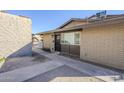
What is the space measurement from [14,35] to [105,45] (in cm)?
754

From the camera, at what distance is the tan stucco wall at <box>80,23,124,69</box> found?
20.7 ft

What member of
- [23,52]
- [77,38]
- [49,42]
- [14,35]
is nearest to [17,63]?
[23,52]

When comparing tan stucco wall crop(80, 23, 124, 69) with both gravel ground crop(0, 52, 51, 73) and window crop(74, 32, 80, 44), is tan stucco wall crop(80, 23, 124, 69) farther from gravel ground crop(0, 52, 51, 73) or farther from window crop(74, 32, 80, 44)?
gravel ground crop(0, 52, 51, 73)

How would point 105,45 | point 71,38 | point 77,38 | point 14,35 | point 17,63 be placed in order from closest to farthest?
point 105,45 → point 17,63 → point 77,38 → point 14,35 → point 71,38

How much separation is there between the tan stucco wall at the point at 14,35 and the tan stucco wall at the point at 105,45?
5.54 meters

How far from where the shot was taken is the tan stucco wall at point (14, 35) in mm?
9781

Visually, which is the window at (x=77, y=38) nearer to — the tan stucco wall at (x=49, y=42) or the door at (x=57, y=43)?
the door at (x=57, y=43)

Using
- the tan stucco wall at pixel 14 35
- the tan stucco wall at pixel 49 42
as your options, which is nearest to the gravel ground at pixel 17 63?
the tan stucco wall at pixel 14 35

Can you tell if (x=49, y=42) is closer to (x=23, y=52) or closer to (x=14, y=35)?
(x=23, y=52)

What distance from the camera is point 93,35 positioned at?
7.99m

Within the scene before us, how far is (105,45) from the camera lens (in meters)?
7.10
